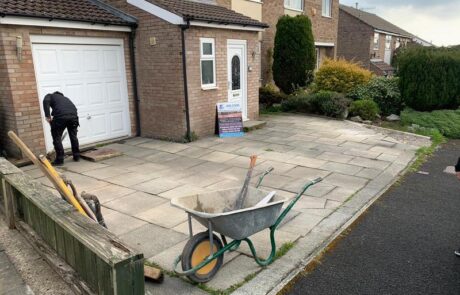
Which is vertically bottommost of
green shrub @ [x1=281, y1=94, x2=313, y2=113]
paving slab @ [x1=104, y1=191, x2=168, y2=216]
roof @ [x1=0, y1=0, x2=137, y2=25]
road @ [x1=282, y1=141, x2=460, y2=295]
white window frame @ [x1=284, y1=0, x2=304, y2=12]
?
road @ [x1=282, y1=141, x2=460, y2=295]

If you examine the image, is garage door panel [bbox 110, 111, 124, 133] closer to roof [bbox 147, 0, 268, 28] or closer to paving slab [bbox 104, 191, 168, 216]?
roof [bbox 147, 0, 268, 28]

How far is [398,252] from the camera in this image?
14.0 feet

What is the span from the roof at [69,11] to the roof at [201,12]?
40.4 inches

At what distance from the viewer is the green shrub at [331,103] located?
12484 millimetres

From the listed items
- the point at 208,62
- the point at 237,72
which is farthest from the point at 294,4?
the point at 208,62

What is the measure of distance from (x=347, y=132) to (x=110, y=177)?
22.0 ft

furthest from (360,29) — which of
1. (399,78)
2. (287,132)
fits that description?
(287,132)

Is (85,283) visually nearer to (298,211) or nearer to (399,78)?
(298,211)

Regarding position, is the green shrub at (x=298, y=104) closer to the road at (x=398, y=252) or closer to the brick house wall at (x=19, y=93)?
the road at (x=398, y=252)

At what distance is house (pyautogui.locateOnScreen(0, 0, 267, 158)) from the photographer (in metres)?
7.55

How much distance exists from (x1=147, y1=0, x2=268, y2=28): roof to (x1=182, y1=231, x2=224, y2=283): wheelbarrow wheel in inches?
254

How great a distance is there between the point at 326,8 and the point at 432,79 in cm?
1079

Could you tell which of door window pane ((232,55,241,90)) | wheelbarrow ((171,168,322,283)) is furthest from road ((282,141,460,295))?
door window pane ((232,55,241,90))

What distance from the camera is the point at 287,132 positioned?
10664 millimetres
